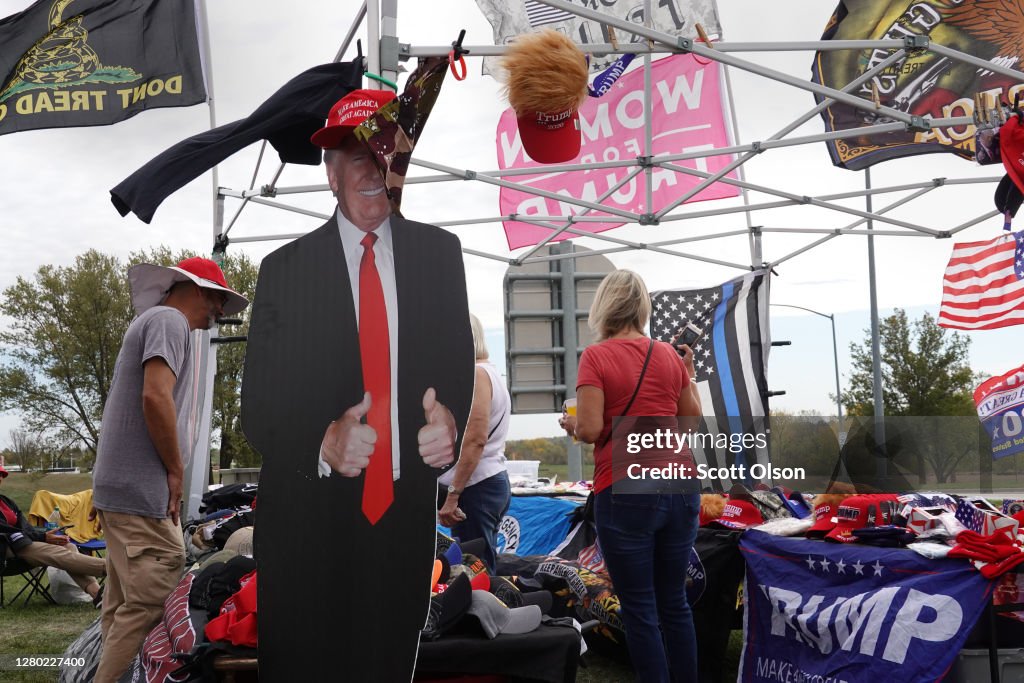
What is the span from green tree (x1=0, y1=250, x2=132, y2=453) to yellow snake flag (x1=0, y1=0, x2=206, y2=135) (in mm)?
20791

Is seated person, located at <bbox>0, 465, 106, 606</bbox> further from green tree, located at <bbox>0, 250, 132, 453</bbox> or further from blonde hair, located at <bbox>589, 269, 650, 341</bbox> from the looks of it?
green tree, located at <bbox>0, 250, 132, 453</bbox>

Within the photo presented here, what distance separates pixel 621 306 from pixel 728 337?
348 cm

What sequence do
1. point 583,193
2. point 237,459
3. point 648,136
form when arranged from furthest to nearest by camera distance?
1. point 237,459
2. point 583,193
3. point 648,136

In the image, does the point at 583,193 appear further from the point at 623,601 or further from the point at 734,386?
the point at 623,601

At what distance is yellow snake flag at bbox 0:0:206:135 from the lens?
4.07m

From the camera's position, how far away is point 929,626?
3.11m

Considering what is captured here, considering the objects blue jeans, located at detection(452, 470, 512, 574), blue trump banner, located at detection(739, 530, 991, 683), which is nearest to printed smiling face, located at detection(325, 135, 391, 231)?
blue jeans, located at detection(452, 470, 512, 574)

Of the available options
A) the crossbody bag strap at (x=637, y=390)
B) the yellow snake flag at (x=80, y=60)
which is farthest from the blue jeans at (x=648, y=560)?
the yellow snake flag at (x=80, y=60)

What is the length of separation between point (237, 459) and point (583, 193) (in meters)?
22.6

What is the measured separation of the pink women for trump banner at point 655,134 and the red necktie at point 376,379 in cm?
468

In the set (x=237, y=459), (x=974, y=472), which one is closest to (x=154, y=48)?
(x=974, y=472)

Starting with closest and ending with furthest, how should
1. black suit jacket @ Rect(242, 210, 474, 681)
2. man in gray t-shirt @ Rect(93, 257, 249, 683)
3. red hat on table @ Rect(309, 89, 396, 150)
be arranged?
black suit jacket @ Rect(242, 210, 474, 681)
red hat on table @ Rect(309, 89, 396, 150)
man in gray t-shirt @ Rect(93, 257, 249, 683)

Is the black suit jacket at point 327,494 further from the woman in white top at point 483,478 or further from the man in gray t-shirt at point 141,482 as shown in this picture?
the woman in white top at point 483,478

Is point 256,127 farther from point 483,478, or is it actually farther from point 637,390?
point 483,478
